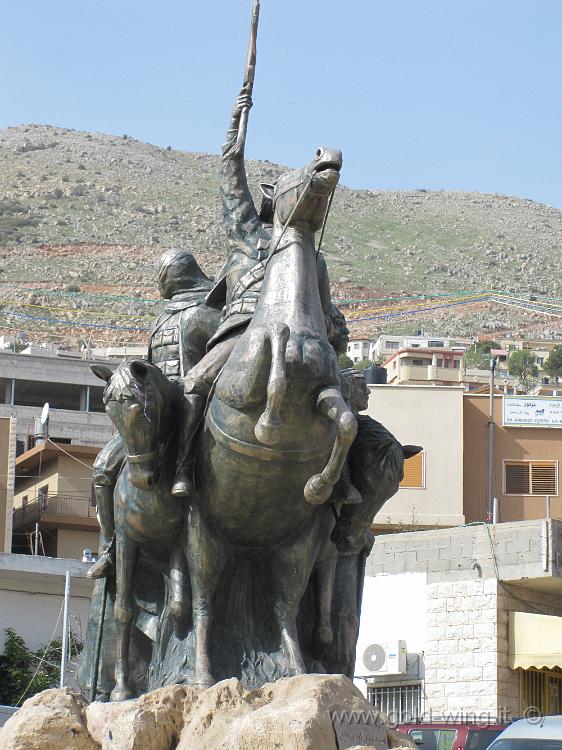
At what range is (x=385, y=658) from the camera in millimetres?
26656

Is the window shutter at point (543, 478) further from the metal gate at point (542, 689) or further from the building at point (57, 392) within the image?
the building at point (57, 392)

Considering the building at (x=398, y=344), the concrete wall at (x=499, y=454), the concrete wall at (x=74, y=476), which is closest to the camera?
the concrete wall at (x=499, y=454)

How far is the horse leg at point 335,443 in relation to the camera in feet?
27.2

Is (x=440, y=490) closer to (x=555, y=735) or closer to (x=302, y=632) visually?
(x=555, y=735)

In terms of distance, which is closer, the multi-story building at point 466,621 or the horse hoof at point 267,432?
the horse hoof at point 267,432

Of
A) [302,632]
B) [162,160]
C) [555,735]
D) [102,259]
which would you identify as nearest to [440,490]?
[555,735]

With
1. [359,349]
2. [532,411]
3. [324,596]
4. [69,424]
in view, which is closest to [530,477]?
[532,411]

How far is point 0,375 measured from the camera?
56.7m

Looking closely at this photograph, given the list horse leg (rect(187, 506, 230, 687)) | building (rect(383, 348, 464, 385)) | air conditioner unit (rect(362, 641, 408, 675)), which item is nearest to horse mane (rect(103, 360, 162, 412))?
horse leg (rect(187, 506, 230, 687))

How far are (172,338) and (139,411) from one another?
1.40 m

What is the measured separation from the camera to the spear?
9.94m

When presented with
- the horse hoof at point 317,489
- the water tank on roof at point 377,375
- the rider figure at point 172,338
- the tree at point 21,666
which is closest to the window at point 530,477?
the water tank on roof at point 377,375

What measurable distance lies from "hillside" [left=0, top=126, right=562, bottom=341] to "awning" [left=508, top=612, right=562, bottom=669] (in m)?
78.2

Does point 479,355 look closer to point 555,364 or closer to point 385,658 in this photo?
point 555,364
